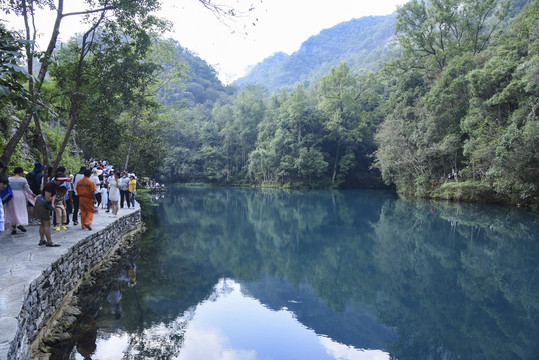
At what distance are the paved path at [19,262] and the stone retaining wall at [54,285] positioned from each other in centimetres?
9

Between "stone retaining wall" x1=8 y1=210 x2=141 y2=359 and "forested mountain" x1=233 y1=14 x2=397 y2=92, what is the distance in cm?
9593

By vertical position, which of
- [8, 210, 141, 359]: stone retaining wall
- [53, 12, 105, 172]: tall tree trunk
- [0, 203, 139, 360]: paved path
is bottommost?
[8, 210, 141, 359]: stone retaining wall

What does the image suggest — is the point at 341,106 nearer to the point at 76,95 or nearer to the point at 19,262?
the point at 76,95

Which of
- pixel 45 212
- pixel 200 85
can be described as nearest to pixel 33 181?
pixel 45 212

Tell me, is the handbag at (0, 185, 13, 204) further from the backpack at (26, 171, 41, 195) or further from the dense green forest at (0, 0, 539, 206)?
the backpack at (26, 171, 41, 195)

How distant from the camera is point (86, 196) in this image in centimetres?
696

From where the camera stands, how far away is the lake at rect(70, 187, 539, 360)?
16.5ft

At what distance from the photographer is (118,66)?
891 cm

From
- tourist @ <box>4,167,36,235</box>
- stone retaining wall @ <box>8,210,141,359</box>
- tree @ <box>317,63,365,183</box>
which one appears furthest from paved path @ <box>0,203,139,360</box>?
tree @ <box>317,63,365,183</box>

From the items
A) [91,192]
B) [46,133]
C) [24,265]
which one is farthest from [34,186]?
[46,133]

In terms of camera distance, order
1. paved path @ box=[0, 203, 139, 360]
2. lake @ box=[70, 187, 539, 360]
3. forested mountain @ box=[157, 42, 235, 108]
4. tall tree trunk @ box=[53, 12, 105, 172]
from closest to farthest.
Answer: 1. paved path @ box=[0, 203, 139, 360]
2. lake @ box=[70, 187, 539, 360]
3. tall tree trunk @ box=[53, 12, 105, 172]
4. forested mountain @ box=[157, 42, 235, 108]

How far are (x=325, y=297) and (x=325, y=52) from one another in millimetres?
136410

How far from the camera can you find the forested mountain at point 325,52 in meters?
111

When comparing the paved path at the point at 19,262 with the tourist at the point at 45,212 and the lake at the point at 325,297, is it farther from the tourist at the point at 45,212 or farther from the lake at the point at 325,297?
the lake at the point at 325,297
